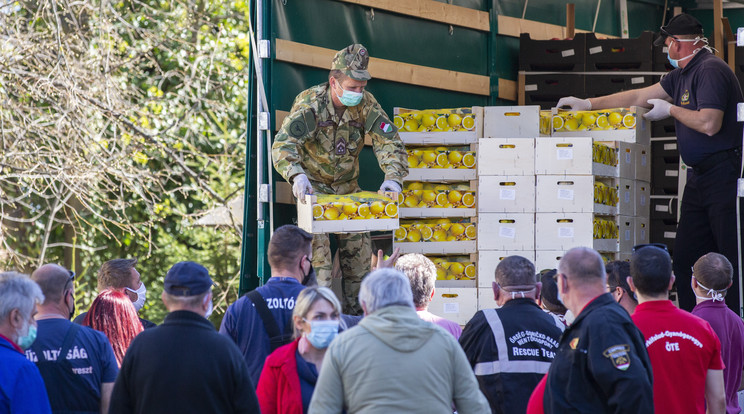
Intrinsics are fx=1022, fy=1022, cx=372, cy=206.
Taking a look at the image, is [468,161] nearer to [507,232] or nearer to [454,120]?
[454,120]

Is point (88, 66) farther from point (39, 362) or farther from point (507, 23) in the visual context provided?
point (39, 362)

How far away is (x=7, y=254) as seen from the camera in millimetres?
12453

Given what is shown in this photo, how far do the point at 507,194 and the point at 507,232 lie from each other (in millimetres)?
282

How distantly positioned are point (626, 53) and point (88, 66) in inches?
270

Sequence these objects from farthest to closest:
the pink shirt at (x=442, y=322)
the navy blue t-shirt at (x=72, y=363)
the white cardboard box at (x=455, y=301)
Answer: the white cardboard box at (x=455, y=301) < the pink shirt at (x=442, y=322) < the navy blue t-shirt at (x=72, y=363)

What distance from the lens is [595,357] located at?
13.5ft

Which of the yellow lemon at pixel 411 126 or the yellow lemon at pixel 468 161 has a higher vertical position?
the yellow lemon at pixel 411 126

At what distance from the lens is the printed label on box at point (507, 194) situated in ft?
24.9

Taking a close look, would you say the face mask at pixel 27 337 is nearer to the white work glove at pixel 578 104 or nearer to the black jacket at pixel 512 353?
the black jacket at pixel 512 353

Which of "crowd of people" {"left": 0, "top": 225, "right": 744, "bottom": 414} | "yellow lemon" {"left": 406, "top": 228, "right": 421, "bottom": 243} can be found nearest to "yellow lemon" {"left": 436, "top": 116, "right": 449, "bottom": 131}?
"yellow lemon" {"left": 406, "top": 228, "right": 421, "bottom": 243}

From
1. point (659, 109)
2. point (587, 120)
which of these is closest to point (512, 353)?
point (659, 109)

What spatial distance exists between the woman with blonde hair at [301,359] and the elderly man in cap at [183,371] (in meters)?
0.27

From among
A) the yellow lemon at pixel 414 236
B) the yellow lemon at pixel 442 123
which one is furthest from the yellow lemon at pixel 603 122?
the yellow lemon at pixel 414 236

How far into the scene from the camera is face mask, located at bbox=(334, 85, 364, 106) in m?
7.24
